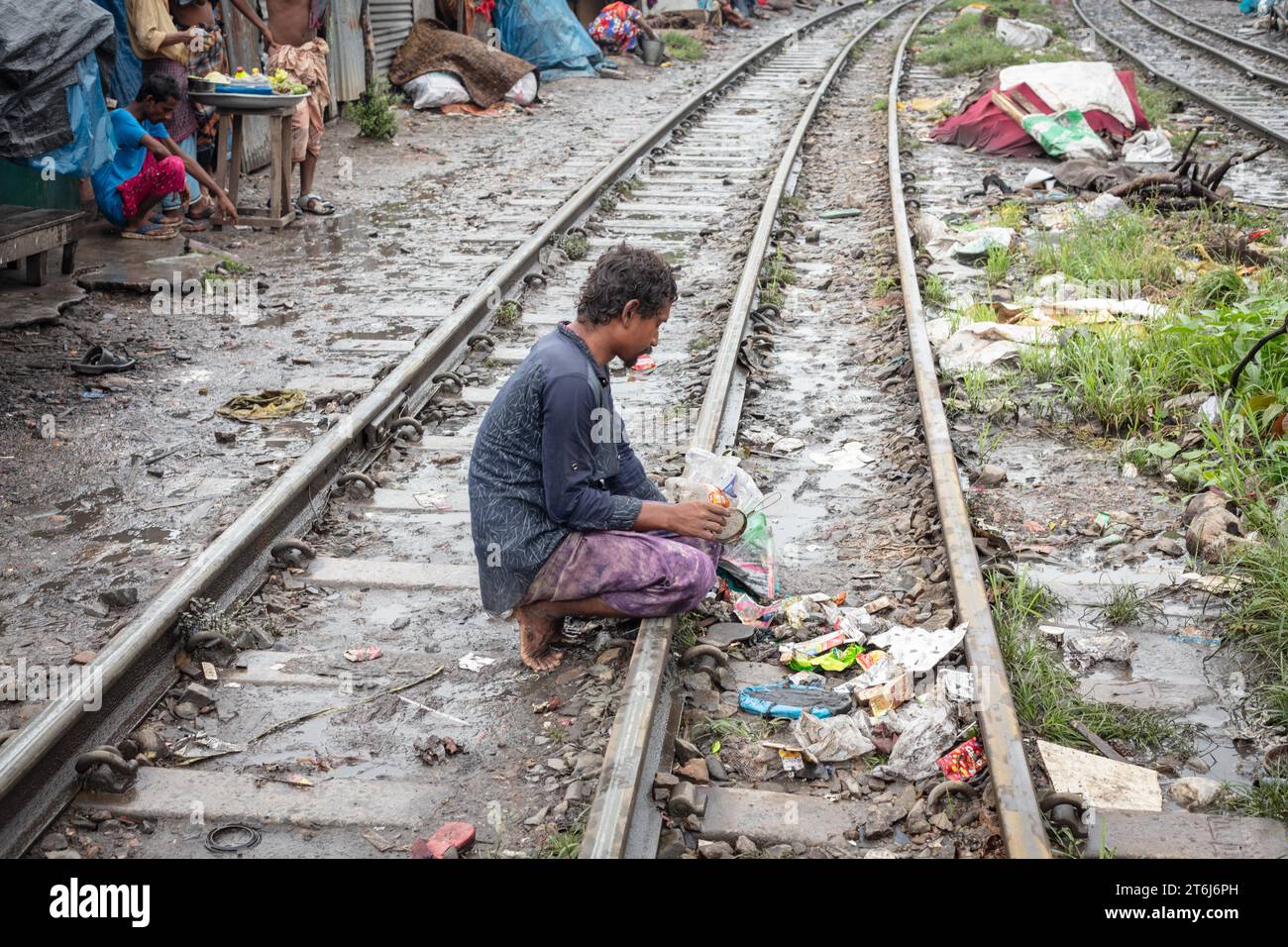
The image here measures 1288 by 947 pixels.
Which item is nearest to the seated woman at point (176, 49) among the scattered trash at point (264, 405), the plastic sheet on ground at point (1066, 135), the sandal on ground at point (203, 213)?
the sandal on ground at point (203, 213)

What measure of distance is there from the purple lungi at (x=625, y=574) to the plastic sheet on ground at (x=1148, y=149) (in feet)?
32.2

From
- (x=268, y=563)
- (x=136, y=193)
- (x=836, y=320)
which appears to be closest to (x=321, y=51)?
(x=136, y=193)

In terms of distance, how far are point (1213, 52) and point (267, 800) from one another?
24756 millimetres

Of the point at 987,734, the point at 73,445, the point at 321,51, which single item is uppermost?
the point at 321,51

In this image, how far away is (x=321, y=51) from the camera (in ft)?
36.6

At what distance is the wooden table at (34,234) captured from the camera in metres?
6.89

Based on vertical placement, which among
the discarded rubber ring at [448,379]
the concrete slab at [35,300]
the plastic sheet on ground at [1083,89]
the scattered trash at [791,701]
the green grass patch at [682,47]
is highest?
the plastic sheet on ground at [1083,89]

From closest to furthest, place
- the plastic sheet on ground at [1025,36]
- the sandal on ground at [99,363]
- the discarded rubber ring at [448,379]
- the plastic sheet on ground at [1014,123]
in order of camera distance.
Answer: the discarded rubber ring at [448,379], the sandal on ground at [99,363], the plastic sheet on ground at [1014,123], the plastic sheet on ground at [1025,36]

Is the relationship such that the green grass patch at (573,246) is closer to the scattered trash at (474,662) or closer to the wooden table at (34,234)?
the wooden table at (34,234)

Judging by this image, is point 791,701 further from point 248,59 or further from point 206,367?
point 248,59

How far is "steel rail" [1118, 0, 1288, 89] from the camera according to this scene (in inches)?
757

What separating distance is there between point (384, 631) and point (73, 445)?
2.44 meters

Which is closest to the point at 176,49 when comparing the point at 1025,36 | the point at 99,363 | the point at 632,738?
the point at 99,363
